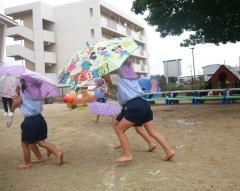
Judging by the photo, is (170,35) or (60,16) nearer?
(170,35)

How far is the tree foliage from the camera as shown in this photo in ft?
39.3

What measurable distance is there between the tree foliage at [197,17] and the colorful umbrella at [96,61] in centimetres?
680

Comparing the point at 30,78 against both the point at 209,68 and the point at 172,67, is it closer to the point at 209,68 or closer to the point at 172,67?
the point at 172,67

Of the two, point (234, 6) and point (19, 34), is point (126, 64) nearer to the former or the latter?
point (234, 6)

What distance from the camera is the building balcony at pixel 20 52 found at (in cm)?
3725

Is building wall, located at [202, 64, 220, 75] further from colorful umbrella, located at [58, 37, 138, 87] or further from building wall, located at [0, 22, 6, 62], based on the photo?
colorful umbrella, located at [58, 37, 138, 87]

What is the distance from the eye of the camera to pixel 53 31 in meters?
40.4

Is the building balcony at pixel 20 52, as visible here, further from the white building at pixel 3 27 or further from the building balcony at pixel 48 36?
the white building at pixel 3 27

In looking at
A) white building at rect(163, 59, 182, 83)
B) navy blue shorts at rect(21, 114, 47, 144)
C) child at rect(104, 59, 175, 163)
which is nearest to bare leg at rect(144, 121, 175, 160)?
child at rect(104, 59, 175, 163)

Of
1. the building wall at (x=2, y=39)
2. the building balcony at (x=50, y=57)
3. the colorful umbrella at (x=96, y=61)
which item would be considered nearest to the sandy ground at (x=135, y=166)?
the colorful umbrella at (x=96, y=61)

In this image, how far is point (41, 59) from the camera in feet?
123

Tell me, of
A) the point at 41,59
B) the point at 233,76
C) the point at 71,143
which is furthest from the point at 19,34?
the point at 71,143

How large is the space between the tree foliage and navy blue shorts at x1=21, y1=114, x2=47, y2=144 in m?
7.74

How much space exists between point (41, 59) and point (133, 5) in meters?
25.6
